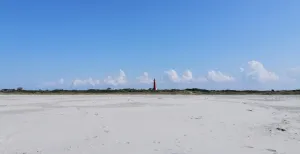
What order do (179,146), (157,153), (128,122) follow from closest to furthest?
(157,153) < (179,146) < (128,122)

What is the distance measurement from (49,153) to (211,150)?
3187 mm

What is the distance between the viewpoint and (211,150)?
6.16 meters

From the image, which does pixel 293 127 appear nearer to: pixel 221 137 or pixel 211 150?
pixel 221 137

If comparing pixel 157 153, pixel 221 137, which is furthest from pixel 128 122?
pixel 157 153

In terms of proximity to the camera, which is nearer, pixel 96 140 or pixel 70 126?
pixel 96 140

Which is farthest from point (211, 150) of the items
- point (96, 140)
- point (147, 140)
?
point (96, 140)

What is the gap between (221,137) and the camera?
7461 mm

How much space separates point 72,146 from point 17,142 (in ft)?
4.48

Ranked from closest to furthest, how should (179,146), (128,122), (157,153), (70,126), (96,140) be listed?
(157,153)
(179,146)
(96,140)
(70,126)
(128,122)

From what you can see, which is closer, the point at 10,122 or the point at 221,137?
the point at 221,137

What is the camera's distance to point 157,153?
593 centimetres

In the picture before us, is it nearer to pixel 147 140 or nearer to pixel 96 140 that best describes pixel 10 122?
pixel 96 140

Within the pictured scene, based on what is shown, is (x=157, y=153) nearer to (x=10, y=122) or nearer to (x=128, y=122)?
(x=128, y=122)

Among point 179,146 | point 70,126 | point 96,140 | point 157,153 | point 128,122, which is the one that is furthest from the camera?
point 128,122
